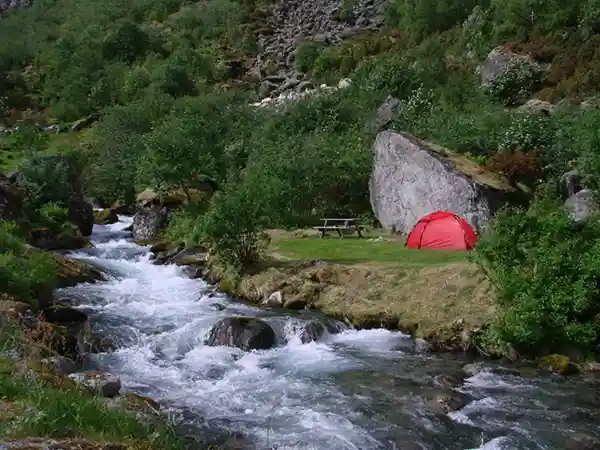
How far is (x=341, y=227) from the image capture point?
1020 inches

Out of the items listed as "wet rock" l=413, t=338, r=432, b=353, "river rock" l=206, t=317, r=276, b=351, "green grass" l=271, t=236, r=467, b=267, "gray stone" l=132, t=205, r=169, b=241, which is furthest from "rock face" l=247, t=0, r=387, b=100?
"wet rock" l=413, t=338, r=432, b=353

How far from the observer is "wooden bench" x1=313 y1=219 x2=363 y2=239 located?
84.6ft

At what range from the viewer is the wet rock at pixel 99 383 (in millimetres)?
10062

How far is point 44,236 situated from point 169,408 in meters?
19.0

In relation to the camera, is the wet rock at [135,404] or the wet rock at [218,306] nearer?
the wet rock at [135,404]

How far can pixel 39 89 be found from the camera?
228ft

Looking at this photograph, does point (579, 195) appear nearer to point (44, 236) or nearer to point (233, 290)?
point (233, 290)

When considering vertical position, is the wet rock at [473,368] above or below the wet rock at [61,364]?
below

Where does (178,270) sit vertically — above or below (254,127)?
below

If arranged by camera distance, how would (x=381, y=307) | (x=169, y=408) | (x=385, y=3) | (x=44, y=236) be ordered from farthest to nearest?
Result: (x=385, y=3) → (x=44, y=236) → (x=381, y=307) → (x=169, y=408)

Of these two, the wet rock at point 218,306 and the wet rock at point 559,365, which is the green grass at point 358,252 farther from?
the wet rock at point 559,365

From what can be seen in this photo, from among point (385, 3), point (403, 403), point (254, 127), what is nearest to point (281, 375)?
point (403, 403)

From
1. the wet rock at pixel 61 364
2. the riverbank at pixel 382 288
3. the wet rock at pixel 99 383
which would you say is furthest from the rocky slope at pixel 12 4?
the wet rock at pixel 99 383

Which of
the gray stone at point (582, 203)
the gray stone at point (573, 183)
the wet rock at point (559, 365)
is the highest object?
the gray stone at point (573, 183)
